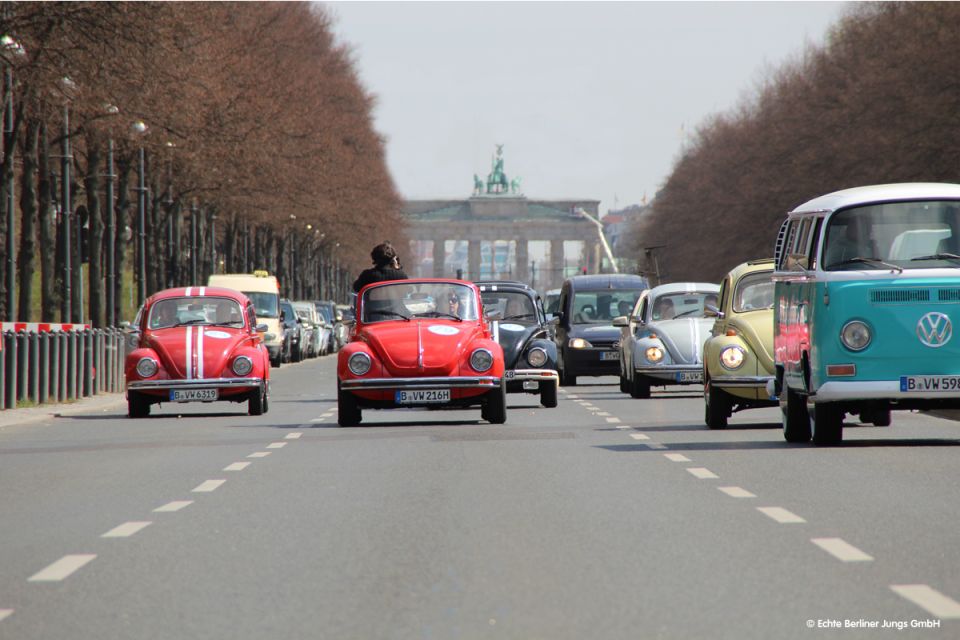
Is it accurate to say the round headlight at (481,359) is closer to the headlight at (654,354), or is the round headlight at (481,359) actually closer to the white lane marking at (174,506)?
the headlight at (654,354)

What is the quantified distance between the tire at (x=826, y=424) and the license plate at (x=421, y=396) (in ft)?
15.6

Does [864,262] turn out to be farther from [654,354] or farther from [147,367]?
[654,354]

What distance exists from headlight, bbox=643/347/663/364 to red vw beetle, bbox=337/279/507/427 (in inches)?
286

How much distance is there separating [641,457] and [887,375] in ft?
6.72

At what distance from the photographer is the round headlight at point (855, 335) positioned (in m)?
16.5

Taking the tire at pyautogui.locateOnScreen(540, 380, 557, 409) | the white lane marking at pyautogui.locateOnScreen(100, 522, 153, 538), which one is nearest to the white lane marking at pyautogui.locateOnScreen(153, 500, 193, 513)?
the white lane marking at pyautogui.locateOnScreen(100, 522, 153, 538)

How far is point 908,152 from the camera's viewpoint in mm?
55469

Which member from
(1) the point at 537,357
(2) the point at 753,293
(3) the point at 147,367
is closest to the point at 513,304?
(1) the point at 537,357

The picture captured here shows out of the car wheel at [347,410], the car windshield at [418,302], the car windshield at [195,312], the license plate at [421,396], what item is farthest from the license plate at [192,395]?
the license plate at [421,396]

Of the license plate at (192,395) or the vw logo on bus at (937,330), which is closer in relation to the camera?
the vw logo on bus at (937,330)

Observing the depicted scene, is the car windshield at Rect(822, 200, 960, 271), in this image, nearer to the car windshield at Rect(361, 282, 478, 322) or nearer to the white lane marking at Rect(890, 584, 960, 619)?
the car windshield at Rect(361, 282, 478, 322)

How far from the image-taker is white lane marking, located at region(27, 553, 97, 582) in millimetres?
9172

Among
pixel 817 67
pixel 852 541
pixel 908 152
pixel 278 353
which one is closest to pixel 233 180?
pixel 278 353

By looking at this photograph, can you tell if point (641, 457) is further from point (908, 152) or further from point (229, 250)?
point (229, 250)
